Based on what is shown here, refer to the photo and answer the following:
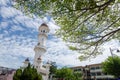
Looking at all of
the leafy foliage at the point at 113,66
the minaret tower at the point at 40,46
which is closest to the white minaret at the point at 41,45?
the minaret tower at the point at 40,46

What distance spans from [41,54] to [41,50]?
3.54 feet

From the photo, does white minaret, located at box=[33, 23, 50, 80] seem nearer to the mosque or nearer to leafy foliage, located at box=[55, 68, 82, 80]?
the mosque

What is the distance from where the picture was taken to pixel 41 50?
39.9m

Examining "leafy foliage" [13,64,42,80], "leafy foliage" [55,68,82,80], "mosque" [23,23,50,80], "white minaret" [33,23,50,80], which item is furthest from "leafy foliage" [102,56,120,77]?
"leafy foliage" [13,64,42,80]

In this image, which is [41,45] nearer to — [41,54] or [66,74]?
[41,54]

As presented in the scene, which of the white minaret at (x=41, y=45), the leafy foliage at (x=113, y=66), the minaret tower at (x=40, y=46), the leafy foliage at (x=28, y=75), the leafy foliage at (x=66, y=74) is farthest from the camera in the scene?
the leafy foliage at (x=66, y=74)

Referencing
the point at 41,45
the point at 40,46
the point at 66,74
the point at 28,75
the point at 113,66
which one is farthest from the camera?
the point at 66,74

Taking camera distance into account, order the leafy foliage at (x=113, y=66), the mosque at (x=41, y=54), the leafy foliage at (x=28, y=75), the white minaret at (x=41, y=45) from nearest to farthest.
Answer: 1. the leafy foliage at (x=28, y=75)
2. the leafy foliage at (x=113, y=66)
3. the mosque at (x=41, y=54)
4. the white minaret at (x=41, y=45)

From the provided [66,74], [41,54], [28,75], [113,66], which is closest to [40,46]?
[41,54]

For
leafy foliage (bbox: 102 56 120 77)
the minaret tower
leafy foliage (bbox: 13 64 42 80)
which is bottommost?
leafy foliage (bbox: 13 64 42 80)

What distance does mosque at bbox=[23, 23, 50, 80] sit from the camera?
124 feet

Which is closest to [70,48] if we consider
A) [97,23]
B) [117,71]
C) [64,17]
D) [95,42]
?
[95,42]

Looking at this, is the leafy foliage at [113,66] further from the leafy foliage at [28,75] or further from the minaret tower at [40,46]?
the leafy foliage at [28,75]

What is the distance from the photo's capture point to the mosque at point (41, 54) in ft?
124
